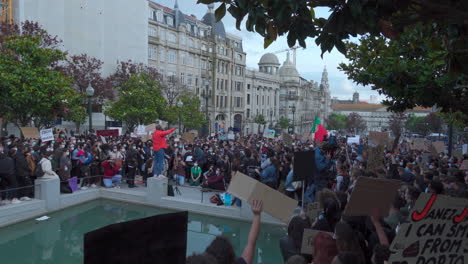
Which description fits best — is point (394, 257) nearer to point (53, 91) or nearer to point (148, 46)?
point (53, 91)

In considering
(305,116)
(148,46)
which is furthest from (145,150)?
(305,116)

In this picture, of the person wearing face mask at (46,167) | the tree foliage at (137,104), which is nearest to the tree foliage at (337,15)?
the person wearing face mask at (46,167)

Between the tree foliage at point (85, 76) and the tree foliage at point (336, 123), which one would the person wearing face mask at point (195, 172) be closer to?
the tree foliage at point (85, 76)

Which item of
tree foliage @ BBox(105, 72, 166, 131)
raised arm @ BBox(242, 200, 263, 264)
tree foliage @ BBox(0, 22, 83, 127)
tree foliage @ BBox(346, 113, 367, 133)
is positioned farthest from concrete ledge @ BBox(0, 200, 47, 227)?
tree foliage @ BBox(346, 113, 367, 133)

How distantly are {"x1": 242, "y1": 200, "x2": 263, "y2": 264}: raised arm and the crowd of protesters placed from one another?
0.04 ft

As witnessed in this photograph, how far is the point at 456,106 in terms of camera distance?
8.49 meters

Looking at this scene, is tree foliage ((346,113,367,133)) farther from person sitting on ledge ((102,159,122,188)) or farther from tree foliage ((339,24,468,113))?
tree foliage ((339,24,468,113))

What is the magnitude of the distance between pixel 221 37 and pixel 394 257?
6567 centimetres

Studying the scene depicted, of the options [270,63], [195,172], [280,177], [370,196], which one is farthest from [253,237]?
[270,63]

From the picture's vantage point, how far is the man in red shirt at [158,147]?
12.9m

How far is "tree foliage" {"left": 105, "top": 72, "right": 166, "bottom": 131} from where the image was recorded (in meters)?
33.4

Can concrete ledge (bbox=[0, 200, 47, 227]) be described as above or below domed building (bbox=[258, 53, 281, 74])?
below

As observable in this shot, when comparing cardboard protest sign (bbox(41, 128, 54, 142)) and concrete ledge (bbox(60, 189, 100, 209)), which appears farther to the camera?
cardboard protest sign (bbox(41, 128, 54, 142))

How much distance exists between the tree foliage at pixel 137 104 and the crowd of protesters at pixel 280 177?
40.3 ft
